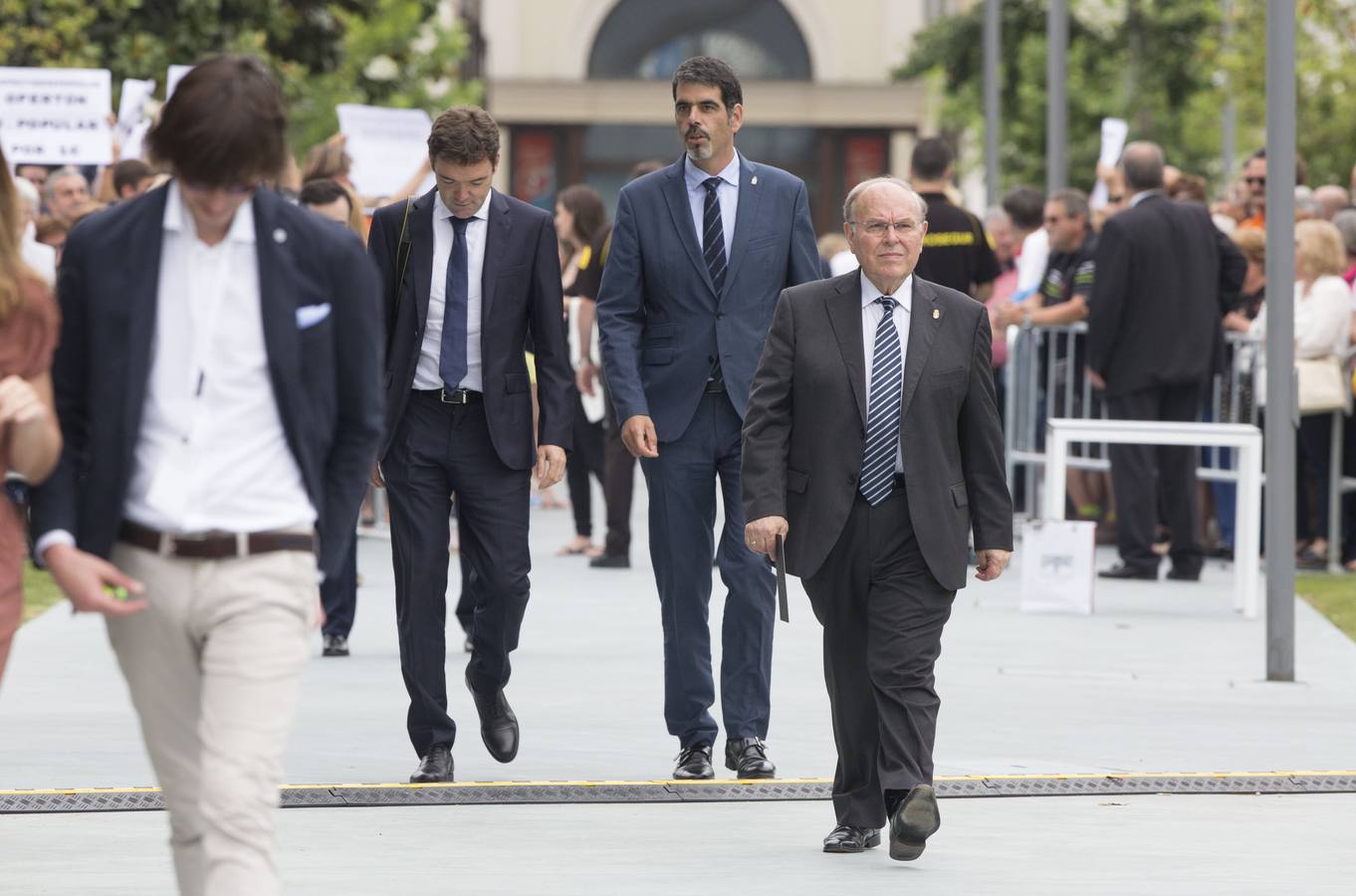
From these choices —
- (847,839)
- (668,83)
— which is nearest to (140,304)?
(847,839)

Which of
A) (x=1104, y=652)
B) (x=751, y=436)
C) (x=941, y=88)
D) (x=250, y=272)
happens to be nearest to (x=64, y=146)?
(x=1104, y=652)

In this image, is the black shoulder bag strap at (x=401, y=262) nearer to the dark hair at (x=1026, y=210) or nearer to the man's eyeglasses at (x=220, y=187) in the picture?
the man's eyeglasses at (x=220, y=187)

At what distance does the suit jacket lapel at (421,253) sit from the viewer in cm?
778

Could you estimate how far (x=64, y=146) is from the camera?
52.0 ft

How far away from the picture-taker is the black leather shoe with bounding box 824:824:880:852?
685 cm

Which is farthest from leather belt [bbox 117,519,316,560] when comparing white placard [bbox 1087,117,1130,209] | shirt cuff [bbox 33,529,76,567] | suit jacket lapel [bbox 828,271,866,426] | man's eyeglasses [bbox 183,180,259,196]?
white placard [bbox 1087,117,1130,209]

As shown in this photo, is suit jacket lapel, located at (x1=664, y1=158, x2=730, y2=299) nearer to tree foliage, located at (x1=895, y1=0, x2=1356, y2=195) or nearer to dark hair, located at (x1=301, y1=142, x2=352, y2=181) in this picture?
dark hair, located at (x1=301, y1=142, x2=352, y2=181)

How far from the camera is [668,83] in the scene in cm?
5275

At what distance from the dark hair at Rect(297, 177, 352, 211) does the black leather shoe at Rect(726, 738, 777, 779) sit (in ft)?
13.8

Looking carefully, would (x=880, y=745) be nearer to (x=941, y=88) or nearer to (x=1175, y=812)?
(x=1175, y=812)

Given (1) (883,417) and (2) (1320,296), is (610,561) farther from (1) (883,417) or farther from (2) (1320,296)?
(1) (883,417)

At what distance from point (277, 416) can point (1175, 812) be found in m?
3.63

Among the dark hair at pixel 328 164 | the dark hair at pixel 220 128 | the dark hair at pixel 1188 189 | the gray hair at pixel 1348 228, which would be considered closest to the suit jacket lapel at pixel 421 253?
the dark hair at pixel 220 128

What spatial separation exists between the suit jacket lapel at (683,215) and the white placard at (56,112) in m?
8.44
